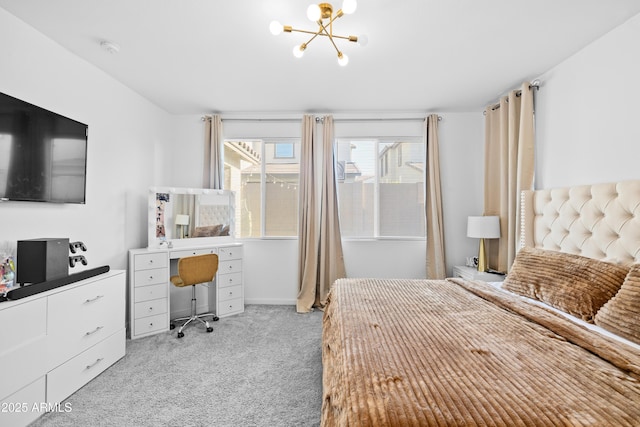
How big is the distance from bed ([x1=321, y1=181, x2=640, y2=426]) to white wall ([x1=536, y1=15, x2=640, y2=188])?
237 mm

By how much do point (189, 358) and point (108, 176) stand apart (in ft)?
6.33

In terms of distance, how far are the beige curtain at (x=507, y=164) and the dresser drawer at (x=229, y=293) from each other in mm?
3122

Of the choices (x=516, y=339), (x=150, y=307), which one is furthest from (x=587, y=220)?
(x=150, y=307)

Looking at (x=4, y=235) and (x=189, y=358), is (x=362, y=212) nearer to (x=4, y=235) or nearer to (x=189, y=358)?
(x=189, y=358)

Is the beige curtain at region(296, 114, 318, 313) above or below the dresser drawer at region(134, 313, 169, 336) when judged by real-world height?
above

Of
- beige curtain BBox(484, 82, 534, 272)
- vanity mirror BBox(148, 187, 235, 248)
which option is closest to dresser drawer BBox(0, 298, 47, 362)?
vanity mirror BBox(148, 187, 235, 248)

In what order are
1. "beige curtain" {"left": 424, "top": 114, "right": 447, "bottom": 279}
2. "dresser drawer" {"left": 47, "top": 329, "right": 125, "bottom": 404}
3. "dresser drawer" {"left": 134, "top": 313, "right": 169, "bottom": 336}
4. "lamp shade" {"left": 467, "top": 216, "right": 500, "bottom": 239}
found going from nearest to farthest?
1. "dresser drawer" {"left": 47, "top": 329, "right": 125, "bottom": 404}
2. "dresser drawer" {"left": 134, "top": 313, "right": 169, "bottom": 336}
3. "lamp shade" {"left": 467, "top": 216, "right": 500, "bottom": 239}
4. "beige curtain" {"left": 424, "top": 114, "right": 447, "bottom": 279}

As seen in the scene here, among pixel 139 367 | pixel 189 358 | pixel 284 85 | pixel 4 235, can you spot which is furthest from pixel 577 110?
pixel 4 235

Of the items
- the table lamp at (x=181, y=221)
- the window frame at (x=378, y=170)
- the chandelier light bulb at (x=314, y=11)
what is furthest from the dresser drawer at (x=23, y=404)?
the window frame at (x=378, y=170)

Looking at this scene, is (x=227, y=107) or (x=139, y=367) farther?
(x=227, y=107)

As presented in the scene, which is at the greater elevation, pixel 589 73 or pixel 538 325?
pixel 589 73

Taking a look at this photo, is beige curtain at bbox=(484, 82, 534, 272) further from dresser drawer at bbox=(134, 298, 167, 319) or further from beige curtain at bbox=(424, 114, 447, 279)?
dresser drawer at bbox=(134, 298, 167, 319)

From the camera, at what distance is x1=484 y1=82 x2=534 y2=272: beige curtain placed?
2.89 m

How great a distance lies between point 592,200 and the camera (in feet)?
7.09
